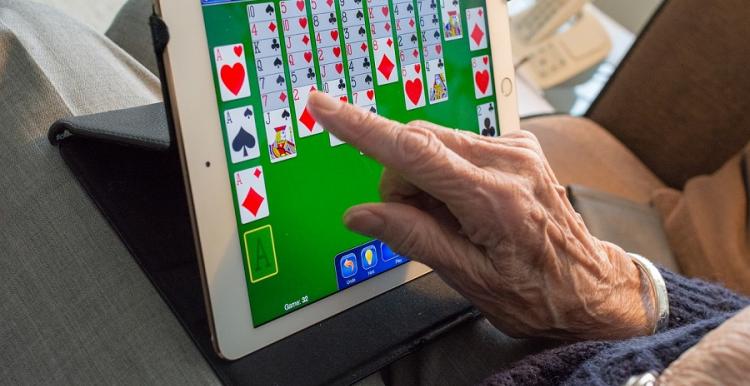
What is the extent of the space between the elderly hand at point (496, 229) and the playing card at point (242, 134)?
9cm

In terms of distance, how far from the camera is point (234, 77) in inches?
18.1

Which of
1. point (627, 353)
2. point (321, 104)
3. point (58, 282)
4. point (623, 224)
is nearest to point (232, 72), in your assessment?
point (321, 104)

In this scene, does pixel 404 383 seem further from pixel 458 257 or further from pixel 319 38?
pixel 319 38

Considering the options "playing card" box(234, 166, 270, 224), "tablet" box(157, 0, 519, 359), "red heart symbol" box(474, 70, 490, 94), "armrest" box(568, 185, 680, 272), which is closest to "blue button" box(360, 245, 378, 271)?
"tablet" box(157, 0, 519, 359)

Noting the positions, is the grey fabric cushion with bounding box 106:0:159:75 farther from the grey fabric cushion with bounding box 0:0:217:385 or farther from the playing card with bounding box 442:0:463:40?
the playing card with bounding box 442:0:463:40

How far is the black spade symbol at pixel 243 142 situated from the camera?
463 mm

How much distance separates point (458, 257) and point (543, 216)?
77 millimetres

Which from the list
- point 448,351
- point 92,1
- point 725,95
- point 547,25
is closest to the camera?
point 448,351

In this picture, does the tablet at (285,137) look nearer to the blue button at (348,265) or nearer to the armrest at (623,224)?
the blue button at (348,265)

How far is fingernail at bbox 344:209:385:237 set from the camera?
424 mm

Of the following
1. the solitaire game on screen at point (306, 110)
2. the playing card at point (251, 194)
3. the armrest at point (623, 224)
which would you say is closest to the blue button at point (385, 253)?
the solitaire game on screen at point (306, 110)

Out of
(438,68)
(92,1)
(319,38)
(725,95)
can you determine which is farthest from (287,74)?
(92,1)

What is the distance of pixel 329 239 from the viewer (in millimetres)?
523

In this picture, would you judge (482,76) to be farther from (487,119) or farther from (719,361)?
(719,361)
